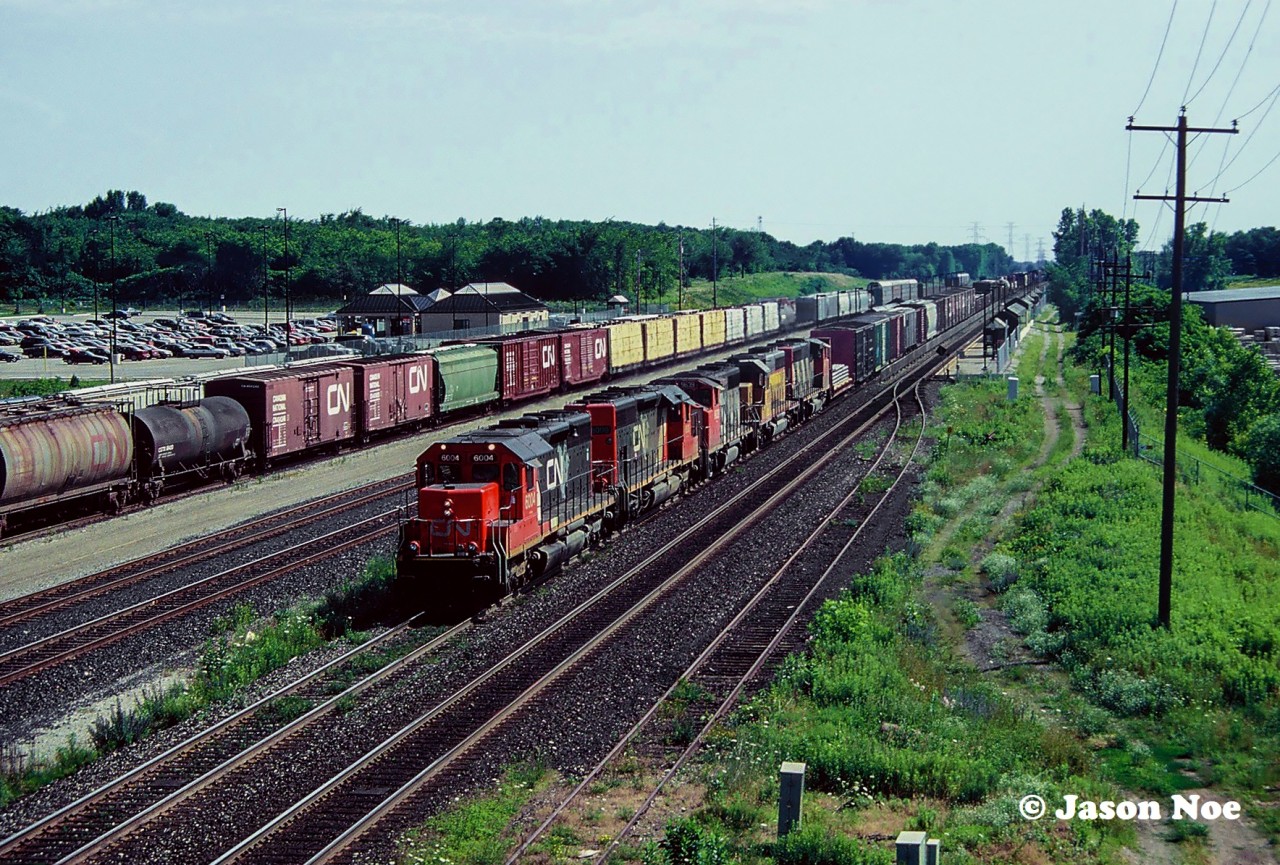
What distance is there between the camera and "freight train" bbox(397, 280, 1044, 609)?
76.8 ft

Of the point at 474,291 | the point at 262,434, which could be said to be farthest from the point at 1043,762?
the point at 474,291

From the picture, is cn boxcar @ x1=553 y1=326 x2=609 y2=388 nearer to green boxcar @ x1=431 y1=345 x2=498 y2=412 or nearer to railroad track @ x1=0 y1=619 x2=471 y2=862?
green boxcar @ x1=431 y1=345 x2=498 y2=412

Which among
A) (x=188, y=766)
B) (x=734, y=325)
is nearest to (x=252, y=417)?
(x=188, y=766)

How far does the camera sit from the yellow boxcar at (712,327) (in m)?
93.8

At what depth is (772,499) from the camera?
38062 millimetres

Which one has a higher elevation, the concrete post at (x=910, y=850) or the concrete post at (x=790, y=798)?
the concrete post at (x=910, y=850)

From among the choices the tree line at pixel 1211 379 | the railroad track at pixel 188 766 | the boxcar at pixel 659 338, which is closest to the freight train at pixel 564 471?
the railroad track at pixel 188 766

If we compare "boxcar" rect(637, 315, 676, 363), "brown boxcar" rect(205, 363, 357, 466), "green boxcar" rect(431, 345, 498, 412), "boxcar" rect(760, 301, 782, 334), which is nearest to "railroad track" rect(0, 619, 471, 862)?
"brown boxcar" rect(205, 363, 357, 466)

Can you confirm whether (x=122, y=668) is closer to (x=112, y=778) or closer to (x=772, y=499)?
(x=112, y=778)

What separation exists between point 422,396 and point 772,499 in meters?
18.9

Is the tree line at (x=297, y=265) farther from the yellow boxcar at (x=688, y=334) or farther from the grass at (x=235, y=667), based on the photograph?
the grass at (x=235, y=667)

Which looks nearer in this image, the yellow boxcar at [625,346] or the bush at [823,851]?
the bush at [823,851]

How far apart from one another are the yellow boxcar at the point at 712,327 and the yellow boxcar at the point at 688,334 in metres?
0.86

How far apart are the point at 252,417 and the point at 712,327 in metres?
57.9
